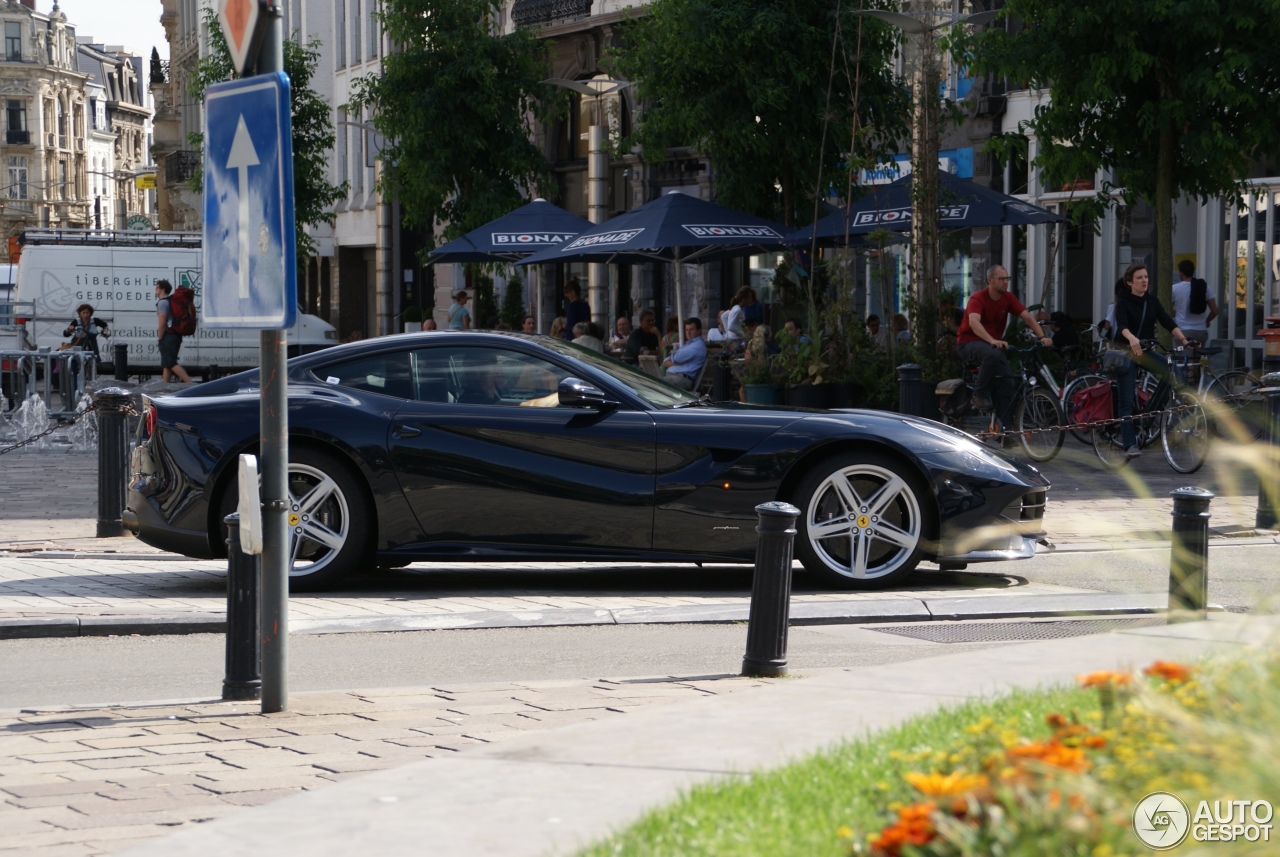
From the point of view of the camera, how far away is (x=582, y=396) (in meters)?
9.55

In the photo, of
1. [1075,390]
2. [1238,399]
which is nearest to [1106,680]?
[1238,399]

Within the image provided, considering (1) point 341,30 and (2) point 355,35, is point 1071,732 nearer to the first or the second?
(2) point 355,35

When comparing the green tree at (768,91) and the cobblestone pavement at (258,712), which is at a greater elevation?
the green tree at (768,91)

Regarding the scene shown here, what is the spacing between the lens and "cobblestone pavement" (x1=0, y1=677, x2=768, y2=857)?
5.00 metres

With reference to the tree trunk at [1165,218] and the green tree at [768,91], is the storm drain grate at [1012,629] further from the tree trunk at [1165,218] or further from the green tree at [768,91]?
the green tree at [768,91]

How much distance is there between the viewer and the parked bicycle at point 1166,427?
1541 centimetres

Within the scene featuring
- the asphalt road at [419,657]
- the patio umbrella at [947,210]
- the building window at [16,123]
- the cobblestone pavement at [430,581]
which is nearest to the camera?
the asphalt road at [419,657]

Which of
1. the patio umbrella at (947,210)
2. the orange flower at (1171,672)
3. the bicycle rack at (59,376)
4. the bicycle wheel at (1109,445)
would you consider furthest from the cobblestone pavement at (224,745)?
the bicycle rack at (59,376)

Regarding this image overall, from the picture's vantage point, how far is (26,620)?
856 centimetres

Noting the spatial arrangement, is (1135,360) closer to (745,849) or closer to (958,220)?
(958,220)

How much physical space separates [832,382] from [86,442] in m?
9.02

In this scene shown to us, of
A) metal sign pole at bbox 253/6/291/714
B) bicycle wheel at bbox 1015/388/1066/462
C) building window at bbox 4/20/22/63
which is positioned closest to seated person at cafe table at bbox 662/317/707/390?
bicycle wheel at bbox 1015/388/1066/462

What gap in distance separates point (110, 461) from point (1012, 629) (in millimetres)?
6525

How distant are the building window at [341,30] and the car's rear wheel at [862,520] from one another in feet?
153
